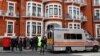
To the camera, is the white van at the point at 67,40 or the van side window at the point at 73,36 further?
the van side window at the point at 73,36

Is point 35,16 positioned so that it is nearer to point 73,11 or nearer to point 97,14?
point 73,11

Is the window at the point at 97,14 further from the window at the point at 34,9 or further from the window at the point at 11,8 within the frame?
the window at the point at 11,8

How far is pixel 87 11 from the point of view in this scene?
49094 mm

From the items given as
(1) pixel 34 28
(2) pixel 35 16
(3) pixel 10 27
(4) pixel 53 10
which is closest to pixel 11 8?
(3) pixel 10 27

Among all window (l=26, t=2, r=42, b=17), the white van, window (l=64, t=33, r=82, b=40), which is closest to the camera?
the white van

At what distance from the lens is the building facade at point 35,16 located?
40.2 metres

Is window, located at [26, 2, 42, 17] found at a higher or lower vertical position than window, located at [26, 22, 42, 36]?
higher

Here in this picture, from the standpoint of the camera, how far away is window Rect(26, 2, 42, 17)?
4125 centimetres

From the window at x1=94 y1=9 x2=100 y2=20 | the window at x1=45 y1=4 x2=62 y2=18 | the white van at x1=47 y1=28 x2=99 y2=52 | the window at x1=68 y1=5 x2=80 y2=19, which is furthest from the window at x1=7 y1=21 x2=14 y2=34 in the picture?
the window at x1=94 y1=9 x2=100 y2=20

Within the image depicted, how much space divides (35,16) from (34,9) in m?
1.41

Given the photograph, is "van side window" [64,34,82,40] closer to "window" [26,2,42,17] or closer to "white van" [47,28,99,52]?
"white van" [47,28,99,52]

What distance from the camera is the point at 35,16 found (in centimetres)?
4134

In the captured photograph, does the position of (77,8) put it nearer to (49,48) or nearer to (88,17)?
(88,17)

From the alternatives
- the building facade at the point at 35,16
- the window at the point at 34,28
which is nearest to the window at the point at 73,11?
the building facade at the point at 35,16
